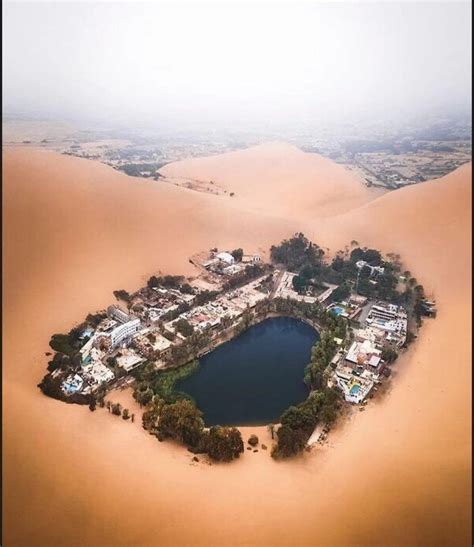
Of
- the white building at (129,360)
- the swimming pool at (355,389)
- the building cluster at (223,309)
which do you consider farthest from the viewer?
the building cluster at (223,309)

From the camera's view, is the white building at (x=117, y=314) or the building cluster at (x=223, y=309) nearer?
the white building at (x=117, y=314)

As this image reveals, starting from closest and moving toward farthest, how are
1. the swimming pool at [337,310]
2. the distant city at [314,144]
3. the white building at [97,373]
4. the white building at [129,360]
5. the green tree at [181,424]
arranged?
the green tree at [181,424] → the white building at [97,373] → the white building at [129,360] → the swimming pool at [337,310] → the distant city at [314,144]

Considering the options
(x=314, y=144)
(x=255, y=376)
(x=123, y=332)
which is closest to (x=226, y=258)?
(x=123, y=332)

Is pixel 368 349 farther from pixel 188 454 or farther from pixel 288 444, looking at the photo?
pixel 188 454

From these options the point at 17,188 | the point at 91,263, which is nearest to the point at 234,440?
the point at 91,263

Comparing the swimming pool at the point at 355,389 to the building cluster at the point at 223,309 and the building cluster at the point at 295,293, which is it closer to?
the building cluster at the point at 223,309

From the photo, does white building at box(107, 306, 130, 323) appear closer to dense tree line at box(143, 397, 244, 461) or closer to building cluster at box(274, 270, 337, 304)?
dense tree line at box(143, 397, 244, 461)

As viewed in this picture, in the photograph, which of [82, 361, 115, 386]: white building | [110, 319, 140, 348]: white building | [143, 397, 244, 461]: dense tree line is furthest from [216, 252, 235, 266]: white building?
[143, 397, 244, 461]: dense tree line

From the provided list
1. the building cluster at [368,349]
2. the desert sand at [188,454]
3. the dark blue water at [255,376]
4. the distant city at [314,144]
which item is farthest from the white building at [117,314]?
the distant city at [314,144]
